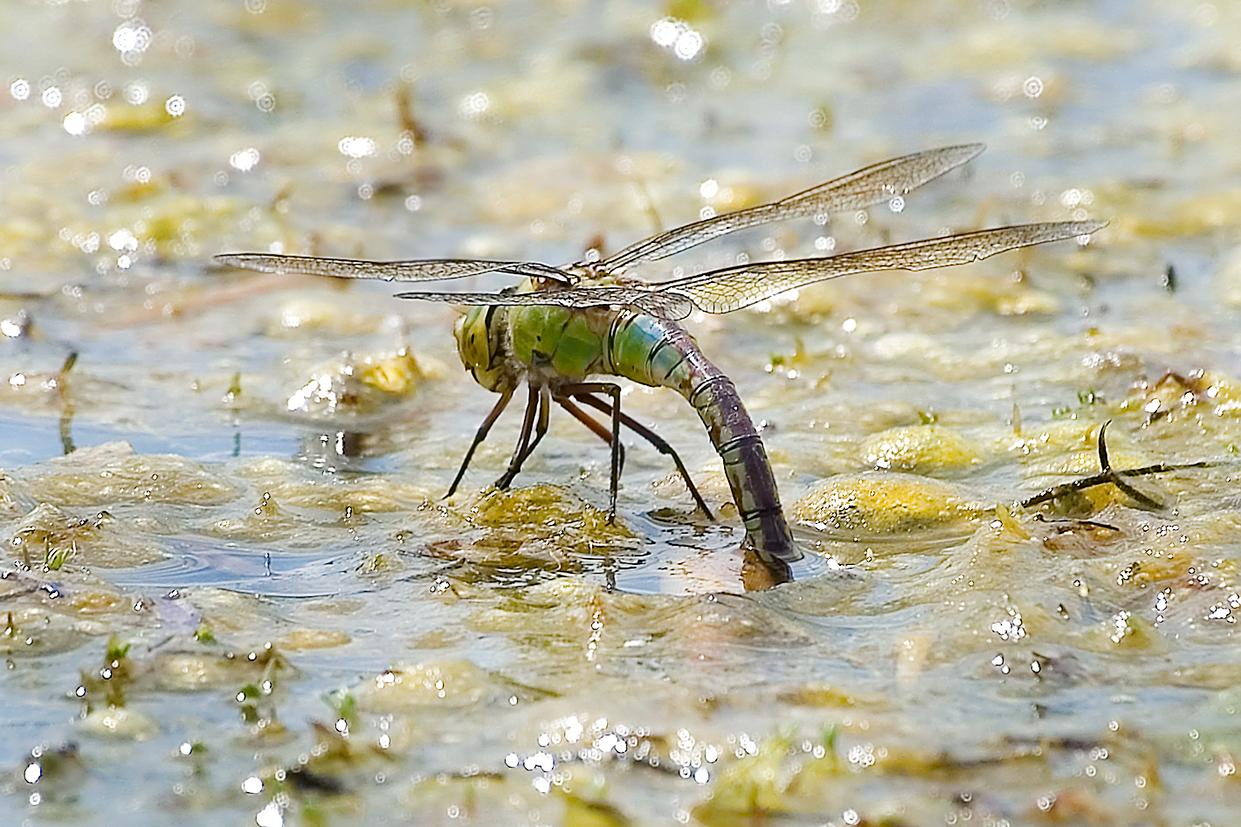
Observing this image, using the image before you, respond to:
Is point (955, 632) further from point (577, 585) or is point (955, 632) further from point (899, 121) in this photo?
point (899, 121)

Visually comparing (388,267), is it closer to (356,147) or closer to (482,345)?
(482,345)

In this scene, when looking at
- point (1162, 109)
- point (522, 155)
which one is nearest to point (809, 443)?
point (522, 155)

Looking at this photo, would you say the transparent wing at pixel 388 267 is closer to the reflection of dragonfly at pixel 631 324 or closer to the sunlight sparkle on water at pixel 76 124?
the reflection of dragonfly at pixel 631 324

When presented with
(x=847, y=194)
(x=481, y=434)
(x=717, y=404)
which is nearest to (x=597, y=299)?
(x=717, y=404)

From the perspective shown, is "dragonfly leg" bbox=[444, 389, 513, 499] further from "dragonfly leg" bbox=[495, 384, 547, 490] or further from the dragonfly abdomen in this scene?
the dragonfly abdomen

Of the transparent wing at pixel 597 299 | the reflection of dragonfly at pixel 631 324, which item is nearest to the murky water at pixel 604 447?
the reflection of dragonfly at pixel 631 324

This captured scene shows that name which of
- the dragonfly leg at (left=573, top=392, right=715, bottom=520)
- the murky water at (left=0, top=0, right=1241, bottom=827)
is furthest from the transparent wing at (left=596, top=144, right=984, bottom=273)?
the murky water at (left=0, top=0, right=1241, bottom=827)
